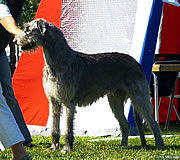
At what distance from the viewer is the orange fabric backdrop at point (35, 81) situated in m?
7.83

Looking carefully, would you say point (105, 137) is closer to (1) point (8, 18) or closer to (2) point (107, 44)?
(2) point (107, 44)

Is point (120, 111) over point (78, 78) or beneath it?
beneath

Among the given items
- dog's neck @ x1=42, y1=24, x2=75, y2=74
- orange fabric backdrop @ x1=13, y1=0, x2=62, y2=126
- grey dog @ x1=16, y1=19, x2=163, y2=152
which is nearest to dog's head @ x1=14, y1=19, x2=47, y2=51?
grey dog @ x1=16, y1=19, x2=163, y2=152

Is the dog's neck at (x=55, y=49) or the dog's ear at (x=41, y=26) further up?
the dog's ear at (x=41, y=26)

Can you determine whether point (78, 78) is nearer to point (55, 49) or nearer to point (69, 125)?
point (55, 49)

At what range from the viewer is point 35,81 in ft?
25.9

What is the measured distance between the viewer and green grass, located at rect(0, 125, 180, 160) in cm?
521

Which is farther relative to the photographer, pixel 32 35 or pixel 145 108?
pixel 145 108

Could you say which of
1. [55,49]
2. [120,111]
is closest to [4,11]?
[55,49]

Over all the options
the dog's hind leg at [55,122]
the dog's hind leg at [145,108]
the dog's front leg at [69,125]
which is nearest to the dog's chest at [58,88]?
the dog's front leg at [69,125]

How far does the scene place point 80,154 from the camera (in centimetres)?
541

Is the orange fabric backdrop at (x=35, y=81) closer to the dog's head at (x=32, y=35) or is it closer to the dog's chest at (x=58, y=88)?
the dog's chest at (x=58, y=88)

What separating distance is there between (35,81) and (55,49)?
234 centimetres

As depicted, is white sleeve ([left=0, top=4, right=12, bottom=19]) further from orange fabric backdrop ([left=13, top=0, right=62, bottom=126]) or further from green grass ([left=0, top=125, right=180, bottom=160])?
orange fabric backdrop ([left=13, top=0, right=62, bottom=126])
